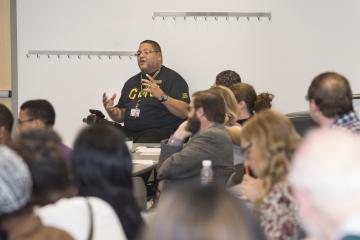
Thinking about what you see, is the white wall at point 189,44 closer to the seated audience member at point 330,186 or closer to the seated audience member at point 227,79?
the seated audience member at point 227,79

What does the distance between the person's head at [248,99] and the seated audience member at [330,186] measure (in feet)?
11.7

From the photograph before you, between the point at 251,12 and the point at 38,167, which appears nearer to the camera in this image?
the point at 38,167

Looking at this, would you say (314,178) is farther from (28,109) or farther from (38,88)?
(38,88)

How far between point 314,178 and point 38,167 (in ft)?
3.55

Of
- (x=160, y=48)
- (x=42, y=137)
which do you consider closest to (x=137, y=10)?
(x=160, y=48)

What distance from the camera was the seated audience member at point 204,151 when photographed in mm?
4238

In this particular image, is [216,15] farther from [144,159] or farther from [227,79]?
[144,159]

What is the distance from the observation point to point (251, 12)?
7.12 m

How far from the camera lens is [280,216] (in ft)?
8.38

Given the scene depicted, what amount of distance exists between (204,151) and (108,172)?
5.75 ft

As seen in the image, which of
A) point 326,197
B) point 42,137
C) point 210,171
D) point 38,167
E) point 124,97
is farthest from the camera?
point 124,97

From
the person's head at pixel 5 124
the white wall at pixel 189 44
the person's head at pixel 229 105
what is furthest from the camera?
the white wall at pixel 189 44

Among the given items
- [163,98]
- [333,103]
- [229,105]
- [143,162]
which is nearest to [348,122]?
[333,103]

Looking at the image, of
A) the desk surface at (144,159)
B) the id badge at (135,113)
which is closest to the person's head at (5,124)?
the desk surface at (144,159)
